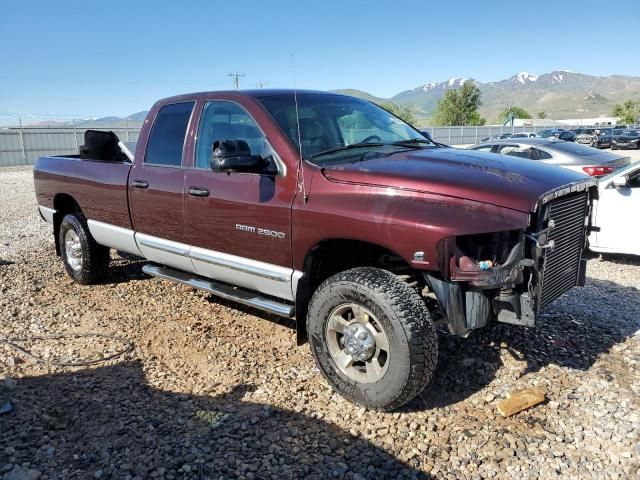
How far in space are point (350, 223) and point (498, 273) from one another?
924 mm

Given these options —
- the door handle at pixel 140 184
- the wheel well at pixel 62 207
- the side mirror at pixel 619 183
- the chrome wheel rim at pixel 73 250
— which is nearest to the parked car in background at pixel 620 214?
the side mirror at pixel 619 183

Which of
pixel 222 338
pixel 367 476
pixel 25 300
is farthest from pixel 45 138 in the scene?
pixel 367 476

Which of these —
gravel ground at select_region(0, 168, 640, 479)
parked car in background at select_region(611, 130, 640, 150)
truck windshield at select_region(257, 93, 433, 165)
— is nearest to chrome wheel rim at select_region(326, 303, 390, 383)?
gravel ground at select_region(0, 168, 640, 479)

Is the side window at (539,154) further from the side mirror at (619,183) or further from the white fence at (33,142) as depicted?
the white fence at (33,142)

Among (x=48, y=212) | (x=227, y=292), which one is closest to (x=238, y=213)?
(x=227, y=292)

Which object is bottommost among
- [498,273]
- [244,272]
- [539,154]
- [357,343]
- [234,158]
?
[357,343]

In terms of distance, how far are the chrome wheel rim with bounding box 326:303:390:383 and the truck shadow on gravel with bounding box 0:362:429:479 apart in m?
0.41

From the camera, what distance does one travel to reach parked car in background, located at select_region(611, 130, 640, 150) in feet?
118

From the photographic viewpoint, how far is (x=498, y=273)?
A: 120 inches

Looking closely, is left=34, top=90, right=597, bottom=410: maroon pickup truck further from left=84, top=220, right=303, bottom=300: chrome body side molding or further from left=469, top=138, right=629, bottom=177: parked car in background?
left=469, top=138, right=629, bottom=177: parked car in background

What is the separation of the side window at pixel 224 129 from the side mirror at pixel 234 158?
191 mm

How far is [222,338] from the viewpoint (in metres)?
4.66

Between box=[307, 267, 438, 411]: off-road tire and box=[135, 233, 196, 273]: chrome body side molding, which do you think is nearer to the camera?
box=[307, 267, 438, 411]: off-road tire

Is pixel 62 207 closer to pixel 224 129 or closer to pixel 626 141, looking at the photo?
pixel 224 129
